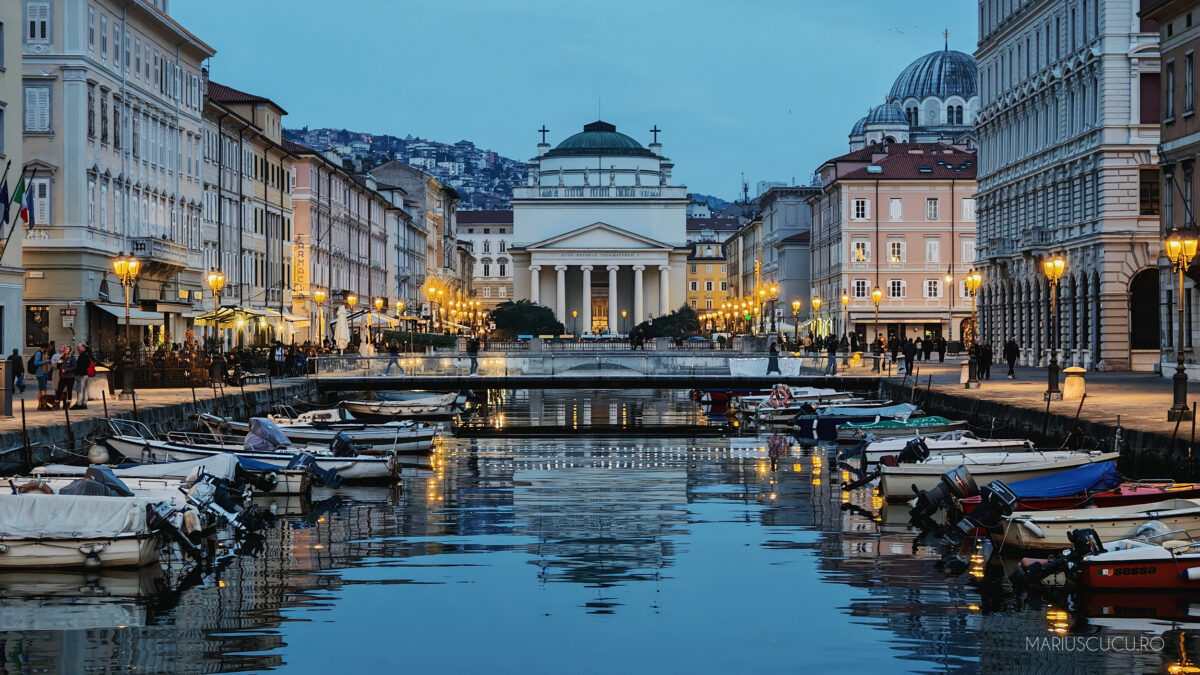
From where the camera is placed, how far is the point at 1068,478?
1088 inches

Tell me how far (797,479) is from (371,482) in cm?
985

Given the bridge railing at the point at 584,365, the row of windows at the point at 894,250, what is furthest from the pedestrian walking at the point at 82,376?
the row of windows at the point at 894,250

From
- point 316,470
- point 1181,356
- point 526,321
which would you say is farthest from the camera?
point 526,321

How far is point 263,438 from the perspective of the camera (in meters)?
37.6

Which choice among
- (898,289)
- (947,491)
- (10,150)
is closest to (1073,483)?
(947,491)

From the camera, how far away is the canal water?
18.9 m

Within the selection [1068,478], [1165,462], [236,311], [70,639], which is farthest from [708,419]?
[70,639]

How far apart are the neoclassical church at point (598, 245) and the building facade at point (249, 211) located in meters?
76.8

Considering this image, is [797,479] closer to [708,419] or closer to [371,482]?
[371,482]

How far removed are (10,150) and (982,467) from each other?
34578 mm

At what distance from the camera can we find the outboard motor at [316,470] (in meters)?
35.1

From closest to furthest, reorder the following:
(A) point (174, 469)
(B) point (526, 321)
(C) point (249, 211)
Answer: (A) point (174, 469) → (C) point (249, 211) → (B) point (526, 321)

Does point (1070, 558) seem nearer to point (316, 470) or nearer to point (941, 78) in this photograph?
point (316, 470)

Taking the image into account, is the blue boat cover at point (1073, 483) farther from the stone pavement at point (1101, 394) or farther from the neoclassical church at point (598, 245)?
the neoclassical church at point (598, 245)
